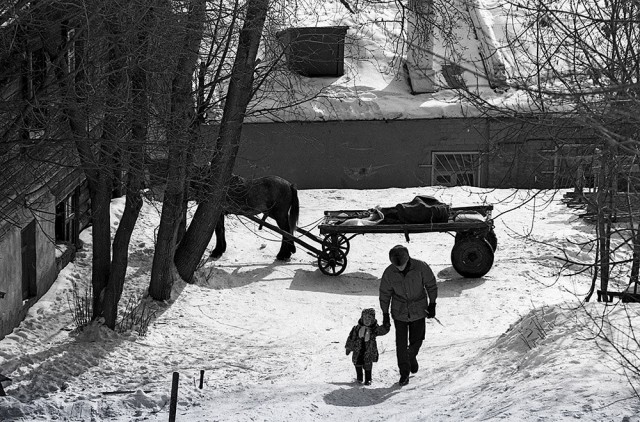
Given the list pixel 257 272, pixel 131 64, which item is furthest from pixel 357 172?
pixel 131 64

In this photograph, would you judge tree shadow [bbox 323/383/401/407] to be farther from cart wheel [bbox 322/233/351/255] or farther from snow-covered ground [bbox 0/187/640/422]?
cart wheel [bbox 322/233/351/255]

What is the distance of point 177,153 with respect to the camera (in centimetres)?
1510

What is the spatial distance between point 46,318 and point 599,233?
7686 millimetres

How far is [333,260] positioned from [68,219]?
4.66 meters

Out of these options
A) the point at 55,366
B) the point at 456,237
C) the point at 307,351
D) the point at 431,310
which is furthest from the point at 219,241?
the point at 431,310

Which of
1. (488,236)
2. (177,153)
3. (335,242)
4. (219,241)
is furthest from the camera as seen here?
(219,241)

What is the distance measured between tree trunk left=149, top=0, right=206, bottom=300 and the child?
135 inches

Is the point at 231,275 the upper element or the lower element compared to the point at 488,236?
lower

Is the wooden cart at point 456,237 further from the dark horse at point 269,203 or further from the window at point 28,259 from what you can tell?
the window at point 28,259

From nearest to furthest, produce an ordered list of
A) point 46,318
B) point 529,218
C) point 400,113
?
point 46,318, point 529,218, point 400,113

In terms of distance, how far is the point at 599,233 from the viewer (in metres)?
12.8

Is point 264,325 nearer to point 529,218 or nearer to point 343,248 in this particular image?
point 343,248

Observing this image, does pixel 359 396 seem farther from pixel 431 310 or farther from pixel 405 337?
pixel 431 310

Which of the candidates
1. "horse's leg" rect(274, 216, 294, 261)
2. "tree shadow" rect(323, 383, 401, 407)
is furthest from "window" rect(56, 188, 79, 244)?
"tree shadow" rect(323, 383, 401, 407)
